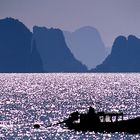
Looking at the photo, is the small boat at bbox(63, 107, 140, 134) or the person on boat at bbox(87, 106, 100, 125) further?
the person on boat at bbox(87, 106, 100, 125)

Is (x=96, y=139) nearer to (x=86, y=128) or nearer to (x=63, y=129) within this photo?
(x=86, y=128)

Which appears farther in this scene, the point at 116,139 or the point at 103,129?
the point at 103,129

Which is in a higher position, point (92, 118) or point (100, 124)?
point (92, 118)

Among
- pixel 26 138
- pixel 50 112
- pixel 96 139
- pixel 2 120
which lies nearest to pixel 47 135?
pixel 26 138

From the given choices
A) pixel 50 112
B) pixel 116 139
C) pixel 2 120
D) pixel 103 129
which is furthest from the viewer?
pixel 50 112

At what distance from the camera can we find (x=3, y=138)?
83.6 metres

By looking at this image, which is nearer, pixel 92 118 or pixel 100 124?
pixel 100 124

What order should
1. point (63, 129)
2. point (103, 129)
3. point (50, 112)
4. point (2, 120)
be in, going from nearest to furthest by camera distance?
point (103, 129) → point (63, 129) → point (2, 120) → point (50, 112)

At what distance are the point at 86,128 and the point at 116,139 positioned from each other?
8747 millimetres

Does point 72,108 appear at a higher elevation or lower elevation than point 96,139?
higher

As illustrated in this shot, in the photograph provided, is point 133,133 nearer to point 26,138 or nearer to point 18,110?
point 26,138

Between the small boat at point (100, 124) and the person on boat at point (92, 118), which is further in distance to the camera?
the person on boat at point (92, 118)

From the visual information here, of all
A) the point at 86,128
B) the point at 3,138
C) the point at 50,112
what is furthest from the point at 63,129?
the point at 50,112

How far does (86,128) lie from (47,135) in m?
6.11
